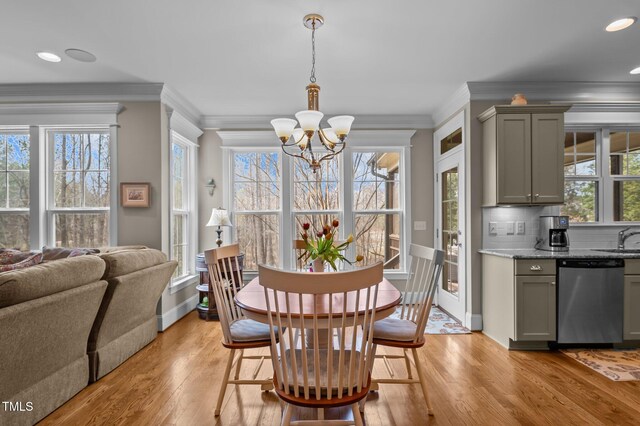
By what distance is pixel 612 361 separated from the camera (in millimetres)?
2914

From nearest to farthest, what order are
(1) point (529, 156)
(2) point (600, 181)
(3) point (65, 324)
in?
(3) point (65, 324) → (1) point (529, 156) → (2) point (600, 181)

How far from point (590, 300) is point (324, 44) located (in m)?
3.26

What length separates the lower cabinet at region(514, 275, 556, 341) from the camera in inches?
121

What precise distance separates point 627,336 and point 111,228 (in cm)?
519

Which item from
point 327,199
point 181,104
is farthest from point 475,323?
point 181,104

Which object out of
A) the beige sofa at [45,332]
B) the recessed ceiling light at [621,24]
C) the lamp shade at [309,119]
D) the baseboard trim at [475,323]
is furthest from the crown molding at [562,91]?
the beige sofa at [45,332]

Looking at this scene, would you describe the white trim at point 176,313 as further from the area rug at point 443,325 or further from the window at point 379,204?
the area rug at point 443,325

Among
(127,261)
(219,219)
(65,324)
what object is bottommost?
(65,324)

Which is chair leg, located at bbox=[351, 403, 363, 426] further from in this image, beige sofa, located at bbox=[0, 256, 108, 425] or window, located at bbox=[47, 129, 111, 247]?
window, located at bbox=[47, 129, 111, 247]

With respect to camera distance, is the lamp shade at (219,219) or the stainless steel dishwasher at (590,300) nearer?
the stainless steel dishwasher at (590,300)

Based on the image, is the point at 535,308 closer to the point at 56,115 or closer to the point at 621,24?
the point at 621,24

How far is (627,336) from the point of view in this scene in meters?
3.10

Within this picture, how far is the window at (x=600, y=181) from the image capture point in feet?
12.4

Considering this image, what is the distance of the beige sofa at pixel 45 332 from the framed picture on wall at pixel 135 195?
1.34 m
